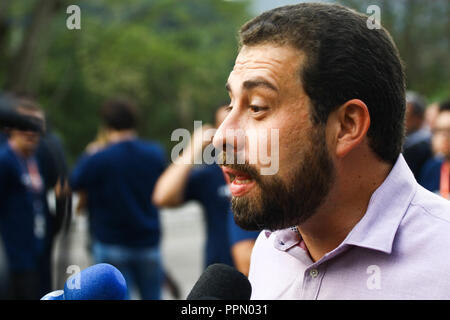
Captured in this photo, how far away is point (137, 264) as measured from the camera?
4.88m

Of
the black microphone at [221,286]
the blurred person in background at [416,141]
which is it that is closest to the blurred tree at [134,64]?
the blurred person in background at [416,141]

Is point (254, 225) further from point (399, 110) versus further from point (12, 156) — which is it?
point (12, 156)

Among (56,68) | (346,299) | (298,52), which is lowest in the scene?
(56,68)

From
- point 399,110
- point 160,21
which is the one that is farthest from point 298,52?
point 160,21

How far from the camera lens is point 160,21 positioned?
92.7 ft

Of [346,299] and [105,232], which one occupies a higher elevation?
[346,299]

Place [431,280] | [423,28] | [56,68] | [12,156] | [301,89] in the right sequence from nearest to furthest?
[431,280], [301,89], [12,156], [423,28], [56,68]

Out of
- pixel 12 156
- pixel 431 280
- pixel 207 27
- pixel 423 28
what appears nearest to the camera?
pixel 431 280

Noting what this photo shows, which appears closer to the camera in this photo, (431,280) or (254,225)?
Result: (431,280)

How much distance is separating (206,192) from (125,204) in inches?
34.3

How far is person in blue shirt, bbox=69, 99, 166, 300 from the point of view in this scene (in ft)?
15.8

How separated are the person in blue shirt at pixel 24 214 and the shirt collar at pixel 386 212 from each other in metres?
3.32

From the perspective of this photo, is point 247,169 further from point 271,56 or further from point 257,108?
point 271,56

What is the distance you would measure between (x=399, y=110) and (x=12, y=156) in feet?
11.7
